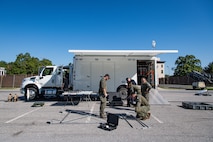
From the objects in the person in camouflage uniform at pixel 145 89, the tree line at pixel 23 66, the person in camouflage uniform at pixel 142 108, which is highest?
the tree line at pixel 23 66

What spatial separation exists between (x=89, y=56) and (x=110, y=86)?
8.36 ft

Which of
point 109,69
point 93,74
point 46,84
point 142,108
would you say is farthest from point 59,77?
point 142,108

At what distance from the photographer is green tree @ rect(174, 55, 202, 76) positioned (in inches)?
2048

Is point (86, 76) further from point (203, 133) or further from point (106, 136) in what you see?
point (203, 133)

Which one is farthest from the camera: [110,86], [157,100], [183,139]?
[110,86]

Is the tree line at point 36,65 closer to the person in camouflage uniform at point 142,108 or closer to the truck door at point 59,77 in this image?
the truck door at point 59,77

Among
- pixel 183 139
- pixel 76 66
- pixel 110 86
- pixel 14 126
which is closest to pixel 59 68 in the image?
pixel 76 66

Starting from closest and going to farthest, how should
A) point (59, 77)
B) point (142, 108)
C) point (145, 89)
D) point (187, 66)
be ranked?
point (142, 108)
point (145, 89)
point (59, 77)
point (187, 66)

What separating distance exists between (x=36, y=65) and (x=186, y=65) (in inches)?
2063

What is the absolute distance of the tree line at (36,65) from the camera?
132 ft

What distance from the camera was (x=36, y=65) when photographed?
44.2 metres

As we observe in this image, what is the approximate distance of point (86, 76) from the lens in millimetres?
9836

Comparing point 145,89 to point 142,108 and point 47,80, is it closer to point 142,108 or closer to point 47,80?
point 142,108

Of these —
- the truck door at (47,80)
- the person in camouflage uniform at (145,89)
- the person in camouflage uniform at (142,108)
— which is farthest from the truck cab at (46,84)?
the person in camouflage uniform at (142,108)
